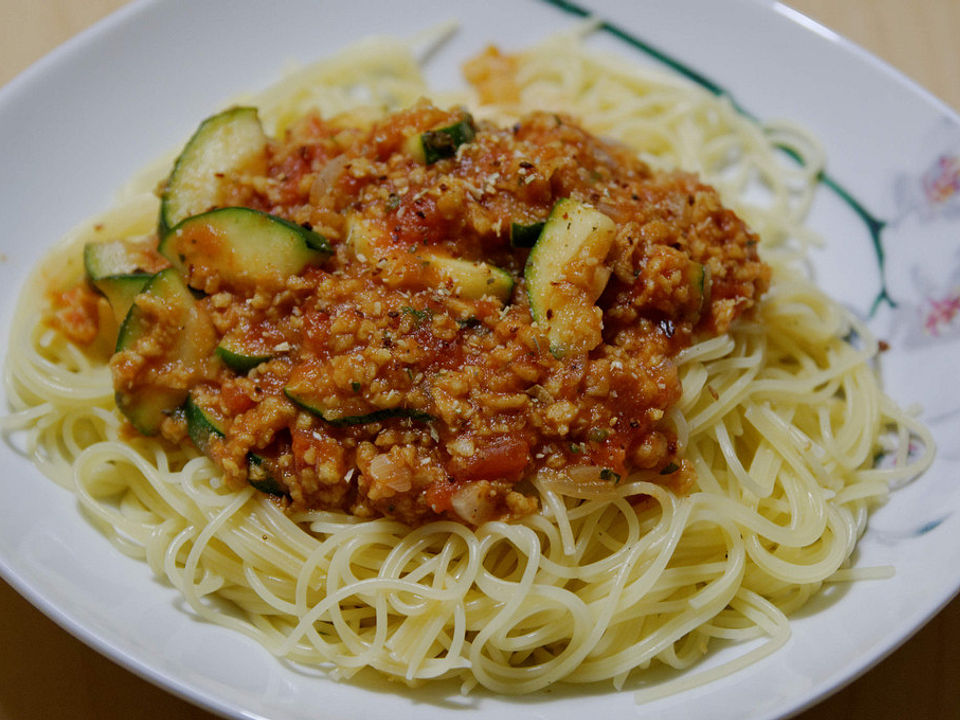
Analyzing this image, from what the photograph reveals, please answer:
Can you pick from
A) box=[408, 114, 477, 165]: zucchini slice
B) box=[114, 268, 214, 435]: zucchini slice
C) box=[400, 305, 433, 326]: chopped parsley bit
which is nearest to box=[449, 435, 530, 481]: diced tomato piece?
box=[400, 305, 433, 326]: chopped parsley bit

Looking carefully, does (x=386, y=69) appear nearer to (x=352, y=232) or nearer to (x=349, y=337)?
(x=352, y=232)

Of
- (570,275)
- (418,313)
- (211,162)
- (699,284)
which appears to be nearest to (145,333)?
(211,162)

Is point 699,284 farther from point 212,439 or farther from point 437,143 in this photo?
point 212,439

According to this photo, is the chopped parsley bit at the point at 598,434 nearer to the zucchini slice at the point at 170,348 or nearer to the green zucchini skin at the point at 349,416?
the green zucchini skin at the point at 349,416

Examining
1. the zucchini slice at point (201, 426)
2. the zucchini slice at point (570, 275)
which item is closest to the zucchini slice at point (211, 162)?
the zucchini slice at point (201, 426)

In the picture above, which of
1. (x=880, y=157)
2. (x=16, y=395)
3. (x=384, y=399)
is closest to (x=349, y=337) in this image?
(x=384, y=399)

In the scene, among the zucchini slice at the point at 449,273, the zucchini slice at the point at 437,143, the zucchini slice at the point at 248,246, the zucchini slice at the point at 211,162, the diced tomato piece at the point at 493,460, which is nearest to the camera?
the diced tomato piece at the point at 493,460
